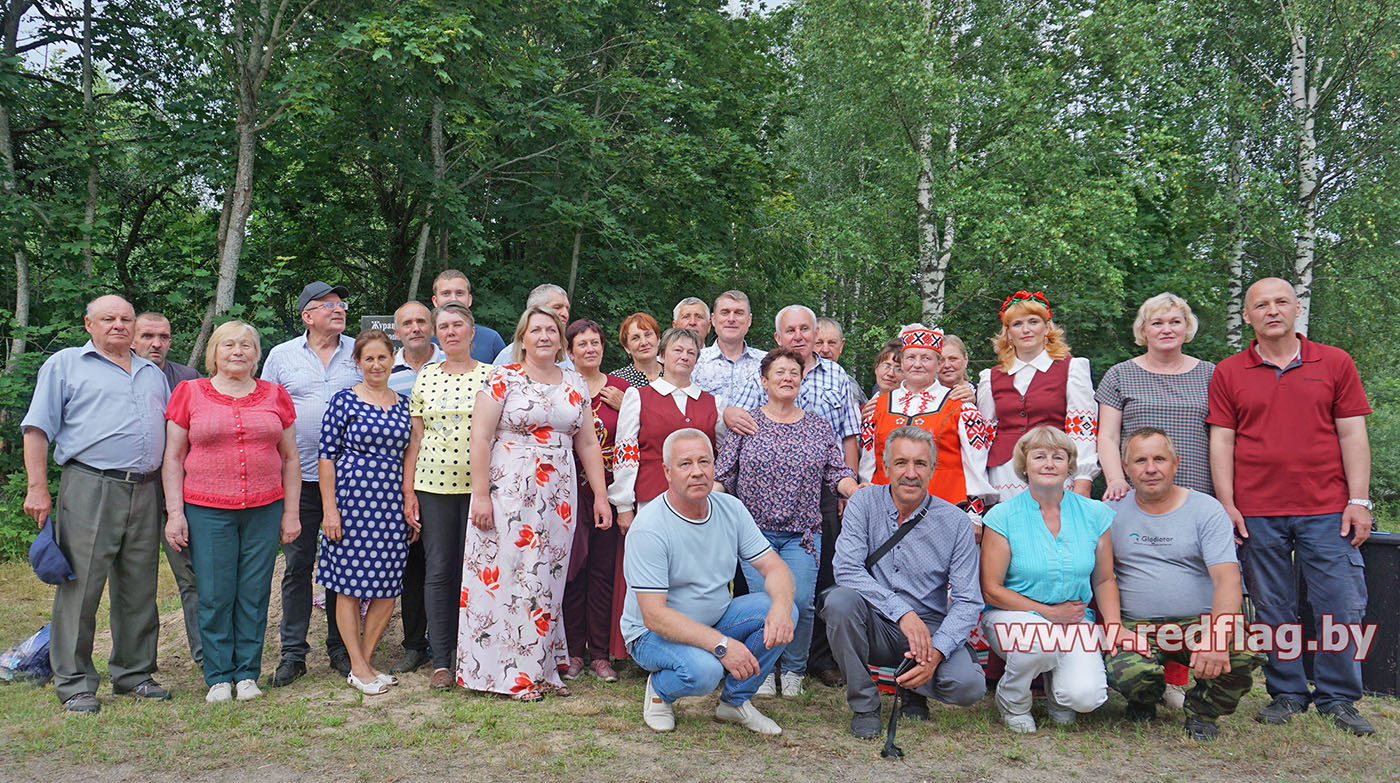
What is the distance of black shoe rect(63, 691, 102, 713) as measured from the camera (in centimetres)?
432

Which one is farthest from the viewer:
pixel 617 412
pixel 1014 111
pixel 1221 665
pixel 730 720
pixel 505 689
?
pixel 1014 111

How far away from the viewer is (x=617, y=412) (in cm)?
514

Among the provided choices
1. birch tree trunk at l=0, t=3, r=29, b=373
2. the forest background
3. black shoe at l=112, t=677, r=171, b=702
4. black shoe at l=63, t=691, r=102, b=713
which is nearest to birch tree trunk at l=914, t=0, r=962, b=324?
the forest background

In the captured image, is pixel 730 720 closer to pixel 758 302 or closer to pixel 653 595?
pixel 653 595

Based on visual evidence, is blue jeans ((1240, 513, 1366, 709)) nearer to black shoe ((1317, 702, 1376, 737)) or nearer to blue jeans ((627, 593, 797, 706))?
black shoe ((1317, 702, 1376, 737))

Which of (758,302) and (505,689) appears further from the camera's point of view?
(758,302)

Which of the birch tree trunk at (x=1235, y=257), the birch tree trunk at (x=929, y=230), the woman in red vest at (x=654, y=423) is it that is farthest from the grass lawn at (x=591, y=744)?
the birch tree trunk at (x=1235, y=257)

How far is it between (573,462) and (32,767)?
2.57 m

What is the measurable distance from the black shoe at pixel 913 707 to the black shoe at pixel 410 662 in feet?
8.75

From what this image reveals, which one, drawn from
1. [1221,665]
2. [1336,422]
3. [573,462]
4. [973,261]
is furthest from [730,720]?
[973,261]

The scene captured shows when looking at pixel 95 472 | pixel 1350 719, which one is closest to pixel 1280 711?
pixel 1350 719

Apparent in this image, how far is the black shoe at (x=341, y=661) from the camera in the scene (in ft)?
16.6

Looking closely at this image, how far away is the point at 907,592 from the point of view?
4270mm

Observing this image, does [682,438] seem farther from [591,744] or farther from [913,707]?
[913,707]
